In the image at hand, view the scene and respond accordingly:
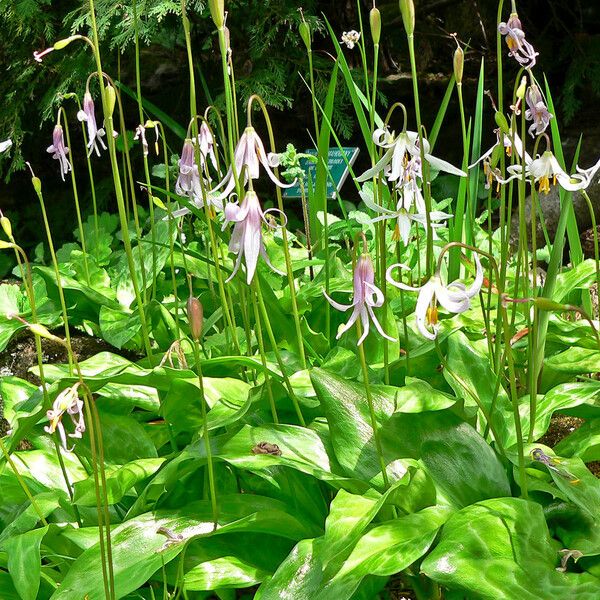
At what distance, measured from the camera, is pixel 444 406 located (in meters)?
1.57

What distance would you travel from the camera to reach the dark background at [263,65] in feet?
13.4

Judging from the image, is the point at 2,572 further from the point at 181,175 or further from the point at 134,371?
the point at 181,175

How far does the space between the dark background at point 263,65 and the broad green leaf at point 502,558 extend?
2750mm

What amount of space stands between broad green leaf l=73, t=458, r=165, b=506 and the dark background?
7.70 ft

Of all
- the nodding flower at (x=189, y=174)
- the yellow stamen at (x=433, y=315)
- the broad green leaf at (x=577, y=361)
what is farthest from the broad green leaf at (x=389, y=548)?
the nodding flower at (x=189, y=174)

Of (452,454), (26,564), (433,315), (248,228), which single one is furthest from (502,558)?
(26,564)

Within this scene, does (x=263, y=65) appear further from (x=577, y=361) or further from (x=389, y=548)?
(x=389, y=548)

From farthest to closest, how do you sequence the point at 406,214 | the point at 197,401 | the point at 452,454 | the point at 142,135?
the point at 142,135 → the point at 197,401 → the point at 406,214 → the point at 452,454

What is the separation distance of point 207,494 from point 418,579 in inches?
17.7

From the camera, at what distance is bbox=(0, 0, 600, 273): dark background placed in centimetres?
410

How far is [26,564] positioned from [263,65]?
315cm

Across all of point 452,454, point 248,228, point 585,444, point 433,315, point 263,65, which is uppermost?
point 263,65

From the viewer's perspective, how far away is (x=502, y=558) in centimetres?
134

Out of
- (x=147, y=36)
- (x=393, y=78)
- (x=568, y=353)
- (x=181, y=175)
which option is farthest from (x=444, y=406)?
(x=393, y=78)
